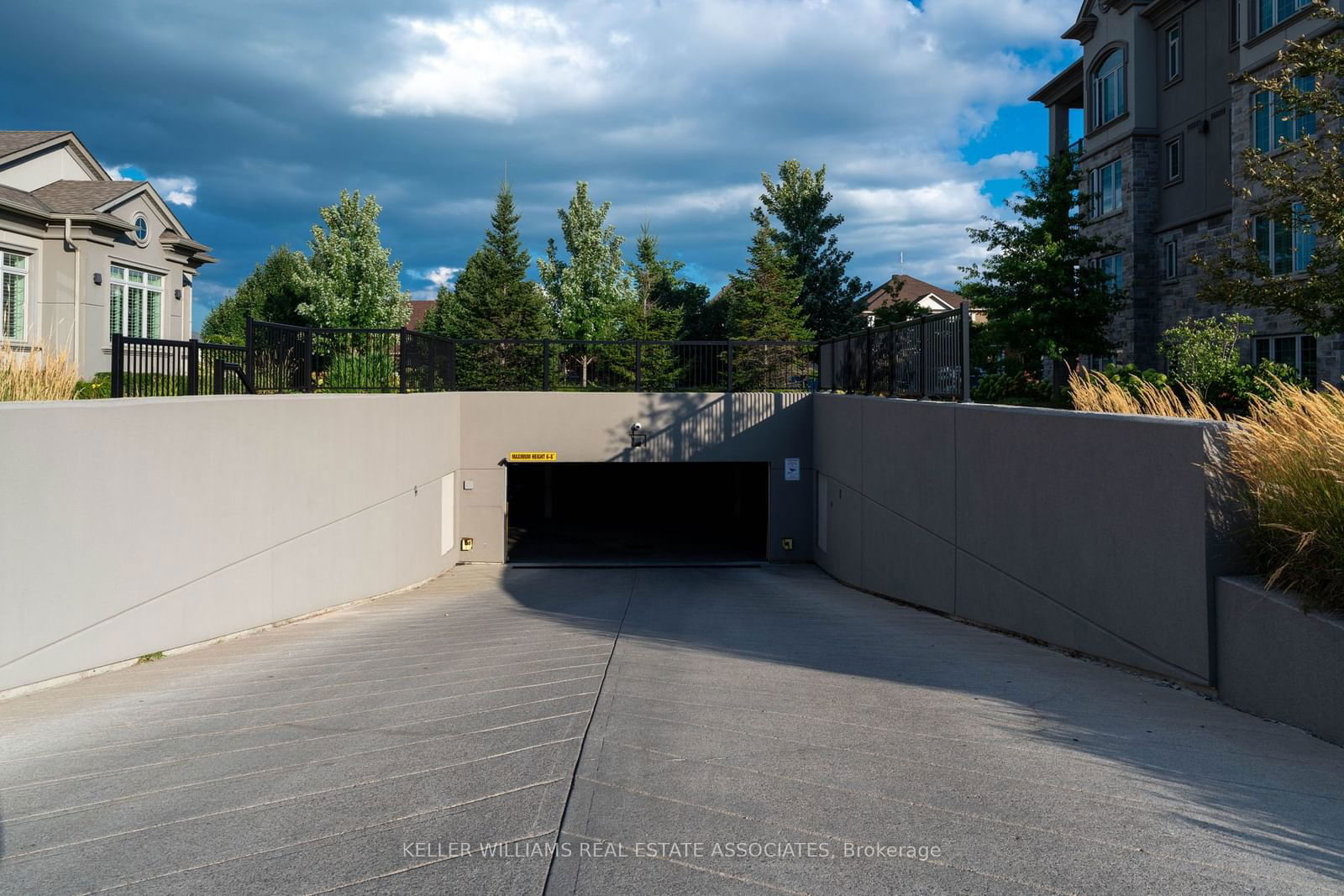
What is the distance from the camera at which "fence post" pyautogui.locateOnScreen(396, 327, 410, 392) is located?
1639cm

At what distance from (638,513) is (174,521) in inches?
1156

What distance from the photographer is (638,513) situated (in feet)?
123

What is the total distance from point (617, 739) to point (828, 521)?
1635cm

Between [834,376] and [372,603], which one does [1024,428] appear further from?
[834,376]

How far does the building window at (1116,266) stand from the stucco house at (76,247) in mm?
27757

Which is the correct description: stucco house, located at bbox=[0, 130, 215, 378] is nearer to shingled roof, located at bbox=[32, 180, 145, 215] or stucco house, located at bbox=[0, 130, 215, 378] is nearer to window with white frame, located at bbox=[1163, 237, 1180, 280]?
shingled roof, located at bbox=[32, 180, 145, 215]

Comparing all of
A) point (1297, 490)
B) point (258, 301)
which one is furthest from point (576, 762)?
point (258, 301)

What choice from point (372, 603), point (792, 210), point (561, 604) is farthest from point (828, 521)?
point (792, 210)

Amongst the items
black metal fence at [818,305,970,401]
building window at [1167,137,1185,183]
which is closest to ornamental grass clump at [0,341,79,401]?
black metal fence at [818,305,970,401]

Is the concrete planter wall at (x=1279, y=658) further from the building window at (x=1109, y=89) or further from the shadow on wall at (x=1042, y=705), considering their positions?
the building window at (x=1109, y=89)

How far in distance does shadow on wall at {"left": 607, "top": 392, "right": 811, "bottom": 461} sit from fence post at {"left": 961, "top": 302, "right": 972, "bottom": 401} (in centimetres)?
1061

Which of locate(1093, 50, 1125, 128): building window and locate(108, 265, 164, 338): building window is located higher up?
locate(1093, 50, 1125, 128): building window

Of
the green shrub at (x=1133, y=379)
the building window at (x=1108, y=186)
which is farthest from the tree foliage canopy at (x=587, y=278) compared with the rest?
the green shrub at (x=1133, y=379)

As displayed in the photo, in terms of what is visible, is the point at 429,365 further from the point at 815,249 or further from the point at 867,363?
the point at 815,249
